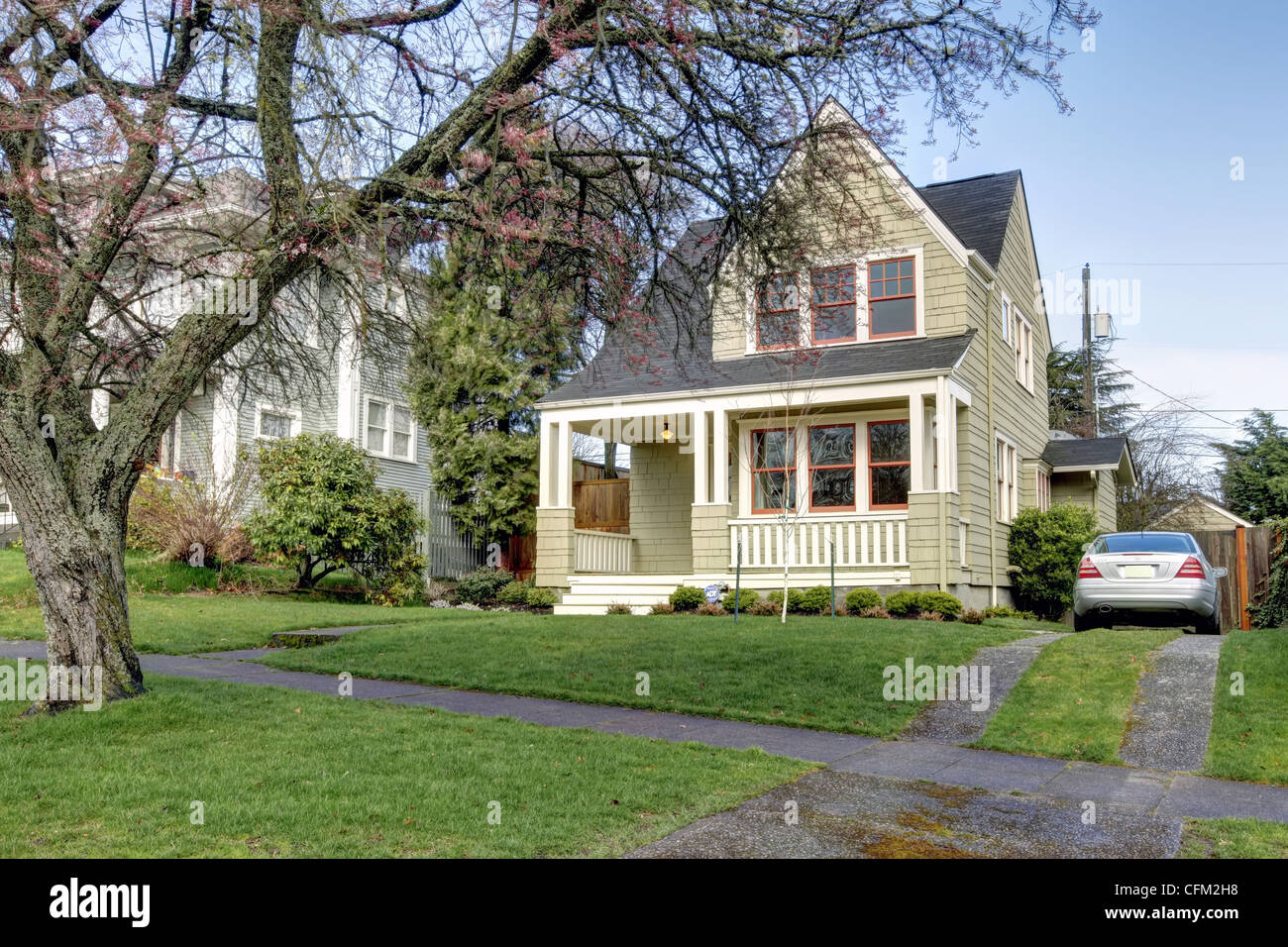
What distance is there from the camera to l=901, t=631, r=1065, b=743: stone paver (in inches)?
330

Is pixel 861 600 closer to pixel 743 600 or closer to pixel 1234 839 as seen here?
pixel 743 600

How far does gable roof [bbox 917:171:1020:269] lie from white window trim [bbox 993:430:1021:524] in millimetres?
3306

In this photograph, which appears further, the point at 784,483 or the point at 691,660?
the point at 784,483

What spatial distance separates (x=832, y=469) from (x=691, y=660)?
7.89 metres

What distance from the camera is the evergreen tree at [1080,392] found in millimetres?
39031

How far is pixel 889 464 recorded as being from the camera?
56.2 feet

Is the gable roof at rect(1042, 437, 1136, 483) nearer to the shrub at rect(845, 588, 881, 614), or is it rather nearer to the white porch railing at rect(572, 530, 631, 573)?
the shrub at rect(845, 588, 881, 614)

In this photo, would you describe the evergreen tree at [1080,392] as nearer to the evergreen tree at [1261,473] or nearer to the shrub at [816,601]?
the evergreen tree at [1261,473]

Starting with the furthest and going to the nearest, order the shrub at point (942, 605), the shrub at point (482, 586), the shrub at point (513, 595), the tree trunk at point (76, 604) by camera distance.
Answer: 1. the shrub at point (482, 586)
2. the shrub at point (513, 595)
3. the shrub at point (942, 605)
4. the tree trunk at point (76, 604)

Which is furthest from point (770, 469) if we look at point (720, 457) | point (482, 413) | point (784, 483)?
point (482, 413)

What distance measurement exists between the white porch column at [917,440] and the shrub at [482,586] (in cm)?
814

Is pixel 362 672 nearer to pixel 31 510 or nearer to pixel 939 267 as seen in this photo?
pixel 31 510

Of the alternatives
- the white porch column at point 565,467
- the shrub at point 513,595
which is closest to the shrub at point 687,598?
the white porch column at point 565,467
